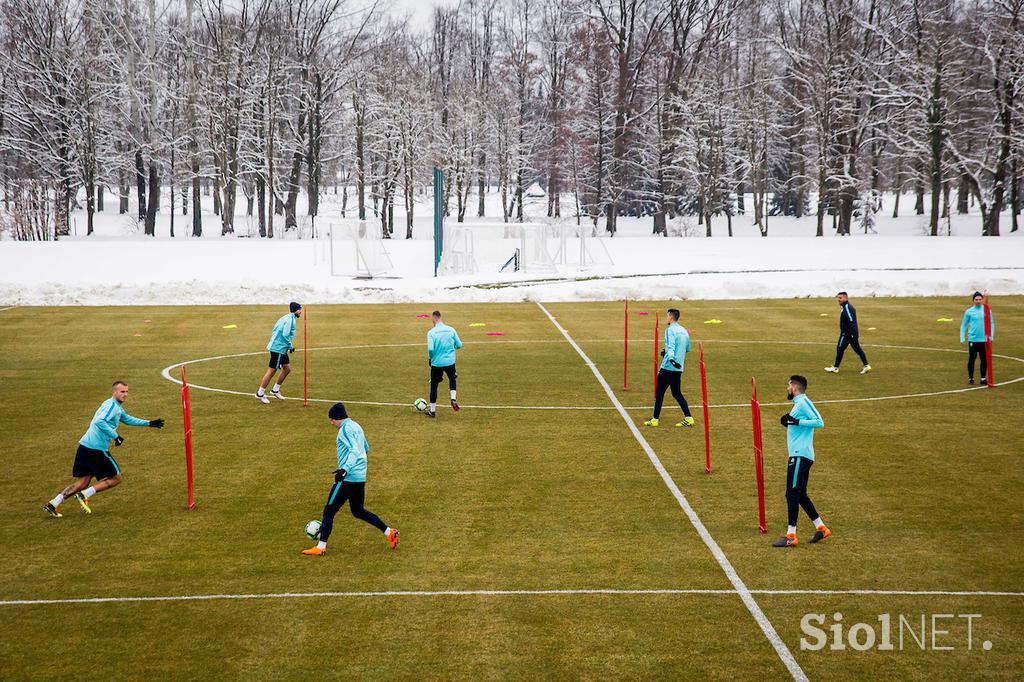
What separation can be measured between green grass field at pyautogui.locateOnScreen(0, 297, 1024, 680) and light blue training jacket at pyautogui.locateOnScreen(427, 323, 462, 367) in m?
1.27

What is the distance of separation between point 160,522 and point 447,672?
6.22 meters

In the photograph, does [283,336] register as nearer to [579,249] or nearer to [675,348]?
[675,348]

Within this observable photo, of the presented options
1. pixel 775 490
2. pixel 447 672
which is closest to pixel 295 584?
pixel 447 672

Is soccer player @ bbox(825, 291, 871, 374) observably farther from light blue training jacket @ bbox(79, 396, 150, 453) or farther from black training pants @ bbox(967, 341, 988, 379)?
light blue training jacket @ bbox(79, 396, 150, 453)

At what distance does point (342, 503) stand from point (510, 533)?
2.32m

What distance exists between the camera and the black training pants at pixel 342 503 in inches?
476

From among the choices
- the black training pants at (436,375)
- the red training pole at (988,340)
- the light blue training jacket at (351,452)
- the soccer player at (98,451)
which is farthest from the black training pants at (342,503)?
the red training pole at (988,340)

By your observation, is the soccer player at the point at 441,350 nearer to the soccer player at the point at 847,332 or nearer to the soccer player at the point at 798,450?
the soccer player at the point at 798,450

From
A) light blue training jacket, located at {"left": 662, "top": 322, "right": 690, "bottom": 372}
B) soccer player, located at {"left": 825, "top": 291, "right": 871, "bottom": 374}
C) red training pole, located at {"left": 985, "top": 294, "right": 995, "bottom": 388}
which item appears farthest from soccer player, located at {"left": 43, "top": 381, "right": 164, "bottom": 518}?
red training pole, located at {"left": 985, "top": 294, "right": 995, "bottom": 388}

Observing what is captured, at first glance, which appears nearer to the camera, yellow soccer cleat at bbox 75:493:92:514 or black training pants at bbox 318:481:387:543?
black training pants at bbox 318:481:387:543

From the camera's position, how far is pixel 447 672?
9117 mm

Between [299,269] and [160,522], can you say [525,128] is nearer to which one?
[299,269]

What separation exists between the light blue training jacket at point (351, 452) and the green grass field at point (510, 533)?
3.54 ft

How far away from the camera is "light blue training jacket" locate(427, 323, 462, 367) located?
1956cm
